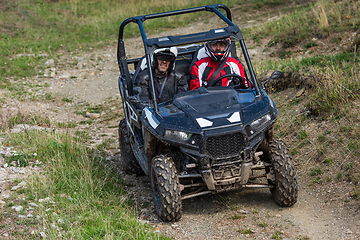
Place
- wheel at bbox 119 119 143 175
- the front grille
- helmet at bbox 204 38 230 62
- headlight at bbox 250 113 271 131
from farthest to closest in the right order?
wheel at bbox 119 119 143 175 → helmet at bbox 204 38 230 62 → headlight at bbox 250 113 271 131 → the front grille

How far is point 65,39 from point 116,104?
6.77 meters

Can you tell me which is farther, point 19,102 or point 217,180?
point 19,102

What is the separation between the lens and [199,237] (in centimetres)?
469

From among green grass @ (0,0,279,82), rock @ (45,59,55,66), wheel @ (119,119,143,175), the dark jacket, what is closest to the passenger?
the dark jacket

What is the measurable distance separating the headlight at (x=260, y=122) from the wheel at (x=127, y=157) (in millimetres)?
2501

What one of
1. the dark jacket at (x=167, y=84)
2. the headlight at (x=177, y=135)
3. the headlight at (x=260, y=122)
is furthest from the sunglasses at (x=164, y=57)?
the headlight at (x=260, y=122)

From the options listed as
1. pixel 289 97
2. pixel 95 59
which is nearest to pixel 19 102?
pixel 95 59

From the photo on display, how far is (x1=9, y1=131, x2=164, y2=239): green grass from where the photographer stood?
4570mm

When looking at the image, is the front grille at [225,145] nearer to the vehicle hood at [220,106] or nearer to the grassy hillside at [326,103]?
the vehicle hood at [220,106]

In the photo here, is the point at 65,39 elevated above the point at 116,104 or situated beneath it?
elevated above

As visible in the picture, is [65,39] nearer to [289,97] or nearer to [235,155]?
[289,97]

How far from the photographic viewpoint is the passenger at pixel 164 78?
5.95 m

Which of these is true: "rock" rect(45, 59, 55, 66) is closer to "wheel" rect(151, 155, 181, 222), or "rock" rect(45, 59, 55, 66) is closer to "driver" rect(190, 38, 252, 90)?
"driver" rect(190, 38, 252, 90)

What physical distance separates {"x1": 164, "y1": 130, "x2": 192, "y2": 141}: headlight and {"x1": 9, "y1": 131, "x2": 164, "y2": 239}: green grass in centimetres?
104
